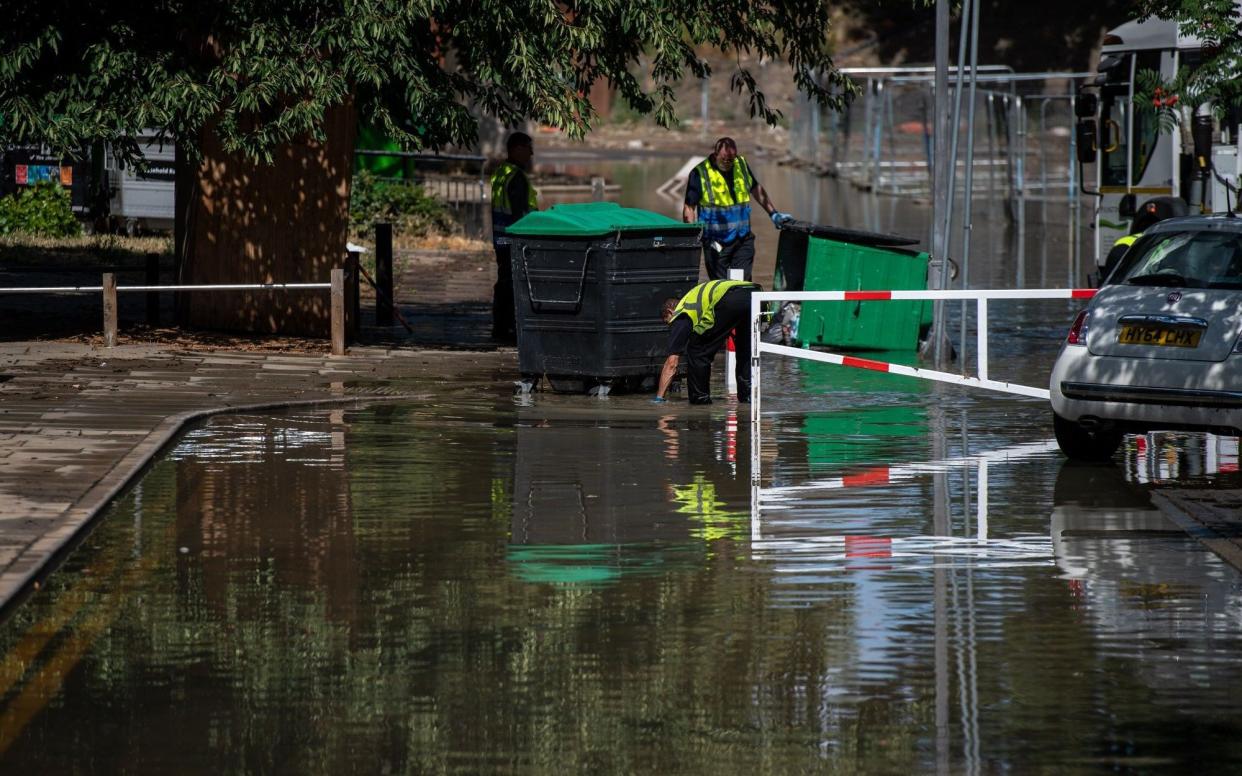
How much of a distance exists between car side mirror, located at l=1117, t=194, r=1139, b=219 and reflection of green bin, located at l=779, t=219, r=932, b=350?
4460 millimetres

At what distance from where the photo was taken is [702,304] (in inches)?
583

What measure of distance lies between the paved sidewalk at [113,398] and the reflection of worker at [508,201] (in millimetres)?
863

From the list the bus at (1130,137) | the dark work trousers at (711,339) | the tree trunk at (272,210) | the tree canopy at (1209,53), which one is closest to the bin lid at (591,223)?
the dark work trousers at (711,339)

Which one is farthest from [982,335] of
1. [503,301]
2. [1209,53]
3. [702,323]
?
[503,301]

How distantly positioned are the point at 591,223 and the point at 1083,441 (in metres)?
4.43

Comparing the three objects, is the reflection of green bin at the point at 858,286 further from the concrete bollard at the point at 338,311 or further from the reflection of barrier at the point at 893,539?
the reflection of barrier at the point at 893,539

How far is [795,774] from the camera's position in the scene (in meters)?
6.25

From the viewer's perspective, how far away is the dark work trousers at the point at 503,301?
18.6 meters

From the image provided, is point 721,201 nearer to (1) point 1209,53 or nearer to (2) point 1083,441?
(1) point 1209,53

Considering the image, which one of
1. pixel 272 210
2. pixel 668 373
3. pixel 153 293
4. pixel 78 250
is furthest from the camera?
pixel 78 250

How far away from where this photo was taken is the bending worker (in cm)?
1478

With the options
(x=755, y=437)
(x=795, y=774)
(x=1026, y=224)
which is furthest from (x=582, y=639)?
(x=1026, y=224)

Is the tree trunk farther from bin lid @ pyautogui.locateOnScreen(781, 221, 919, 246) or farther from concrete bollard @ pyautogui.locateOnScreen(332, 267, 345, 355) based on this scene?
bin lid @ pyautogui.locateOnScreen(781, 221, 919, 246)

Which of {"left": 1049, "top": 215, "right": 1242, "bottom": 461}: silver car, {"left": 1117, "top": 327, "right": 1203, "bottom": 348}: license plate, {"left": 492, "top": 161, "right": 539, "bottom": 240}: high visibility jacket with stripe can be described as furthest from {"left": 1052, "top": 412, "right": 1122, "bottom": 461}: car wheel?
{"left": 492, "top": 161, "right": 539, "bottom": 240}: high visibility jacket with stripe
